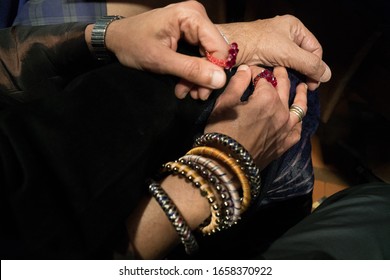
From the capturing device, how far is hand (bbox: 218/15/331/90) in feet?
2.19

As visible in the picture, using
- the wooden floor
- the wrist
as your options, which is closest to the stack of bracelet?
the wrist

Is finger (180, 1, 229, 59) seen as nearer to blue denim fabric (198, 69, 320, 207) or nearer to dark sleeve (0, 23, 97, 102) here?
blue denim fabric (198, 69, 320, 207)

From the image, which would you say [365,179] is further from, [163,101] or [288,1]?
[163,101]

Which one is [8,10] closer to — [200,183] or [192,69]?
[192,69]

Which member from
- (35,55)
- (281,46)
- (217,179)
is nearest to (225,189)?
(217,179)

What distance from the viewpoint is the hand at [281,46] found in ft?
2.19

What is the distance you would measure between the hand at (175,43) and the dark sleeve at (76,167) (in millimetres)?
81

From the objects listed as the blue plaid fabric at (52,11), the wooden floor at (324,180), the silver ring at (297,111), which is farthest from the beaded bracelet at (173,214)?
the wooden floor at (324,180)

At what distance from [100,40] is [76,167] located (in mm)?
343

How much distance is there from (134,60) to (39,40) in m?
0.25

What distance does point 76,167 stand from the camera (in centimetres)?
36

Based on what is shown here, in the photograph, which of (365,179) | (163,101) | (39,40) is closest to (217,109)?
(163,101)

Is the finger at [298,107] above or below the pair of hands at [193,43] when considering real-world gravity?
below

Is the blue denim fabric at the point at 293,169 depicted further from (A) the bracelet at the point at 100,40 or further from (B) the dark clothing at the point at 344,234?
(A) the bracelet at the point at 100,40
